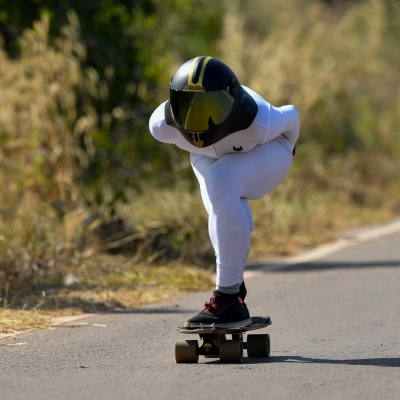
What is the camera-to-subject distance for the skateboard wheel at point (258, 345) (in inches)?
210

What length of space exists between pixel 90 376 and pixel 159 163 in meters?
6.32

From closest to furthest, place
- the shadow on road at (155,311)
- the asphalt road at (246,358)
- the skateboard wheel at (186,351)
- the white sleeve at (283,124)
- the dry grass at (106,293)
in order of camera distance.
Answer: the asphalt road at (246,358), the skateboard wheel at (186,351), the white sleeve at (283,124), the dry grass at (106,293), the shadow on road at (155,311)

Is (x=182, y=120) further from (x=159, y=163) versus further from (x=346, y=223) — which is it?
(x=346, y=223)

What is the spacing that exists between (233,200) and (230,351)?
0.78 m

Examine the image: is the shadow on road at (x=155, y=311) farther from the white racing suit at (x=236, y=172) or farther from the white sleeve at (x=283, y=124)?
the white sleeve at (x=283, y=124)

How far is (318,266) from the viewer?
10102mm

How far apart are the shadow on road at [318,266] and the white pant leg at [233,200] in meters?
4.55

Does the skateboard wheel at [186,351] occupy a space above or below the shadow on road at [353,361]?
above

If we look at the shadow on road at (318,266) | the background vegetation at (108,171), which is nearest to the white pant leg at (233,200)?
the background vegetation at (108,171)

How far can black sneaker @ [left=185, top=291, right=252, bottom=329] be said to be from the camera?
5121 mm

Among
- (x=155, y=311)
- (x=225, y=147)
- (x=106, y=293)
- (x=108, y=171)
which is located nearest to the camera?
(x=225, y=147)

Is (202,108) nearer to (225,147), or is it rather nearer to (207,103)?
(207,103)

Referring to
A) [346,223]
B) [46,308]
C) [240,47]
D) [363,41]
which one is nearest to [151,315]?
[46,308]

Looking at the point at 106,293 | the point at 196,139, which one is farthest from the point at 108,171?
the point at 196,139
